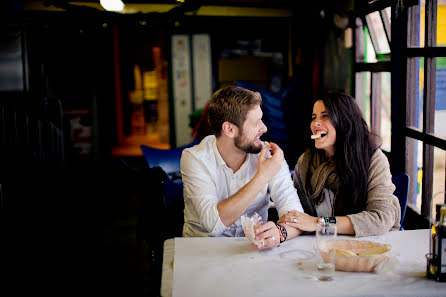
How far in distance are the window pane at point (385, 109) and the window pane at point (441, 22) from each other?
1014 millimetres

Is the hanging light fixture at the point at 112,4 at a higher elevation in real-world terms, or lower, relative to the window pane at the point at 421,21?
higher

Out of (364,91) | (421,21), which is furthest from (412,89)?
(364,91)

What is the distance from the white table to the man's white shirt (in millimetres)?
278

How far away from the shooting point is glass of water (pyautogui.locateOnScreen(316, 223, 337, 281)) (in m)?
1.72

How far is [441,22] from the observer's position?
3.35m

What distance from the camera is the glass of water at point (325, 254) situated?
1720 millimetres

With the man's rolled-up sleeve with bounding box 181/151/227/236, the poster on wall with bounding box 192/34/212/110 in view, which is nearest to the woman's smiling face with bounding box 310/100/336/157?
the man's rolled-up sleeve with bounding box 181/151/227/236

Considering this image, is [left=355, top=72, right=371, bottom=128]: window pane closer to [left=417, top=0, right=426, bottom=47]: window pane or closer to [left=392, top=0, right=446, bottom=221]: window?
[left=392, top=0, right=446, bottom=221]: window

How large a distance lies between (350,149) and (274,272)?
103 cm

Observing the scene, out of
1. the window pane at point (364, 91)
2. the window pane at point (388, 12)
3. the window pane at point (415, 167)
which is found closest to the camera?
the window pane at point (415, 167)

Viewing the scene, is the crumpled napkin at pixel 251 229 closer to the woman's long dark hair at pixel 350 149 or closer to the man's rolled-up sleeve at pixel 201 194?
the man's rolled-up sleeve at pixel 201 194

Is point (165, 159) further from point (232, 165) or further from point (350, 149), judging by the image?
point (350, 149)

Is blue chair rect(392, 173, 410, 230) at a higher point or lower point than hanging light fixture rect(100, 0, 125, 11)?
lower

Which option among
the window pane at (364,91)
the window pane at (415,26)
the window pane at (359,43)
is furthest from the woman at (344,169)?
the window pane at (359,43)
